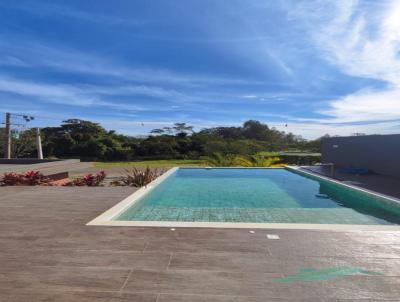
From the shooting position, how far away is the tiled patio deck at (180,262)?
6.94 feet

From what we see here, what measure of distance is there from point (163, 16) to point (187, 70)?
702cm

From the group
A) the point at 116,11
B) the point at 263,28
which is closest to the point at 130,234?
the point at 116,11

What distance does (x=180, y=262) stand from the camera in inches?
103

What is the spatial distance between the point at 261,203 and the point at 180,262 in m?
3.94

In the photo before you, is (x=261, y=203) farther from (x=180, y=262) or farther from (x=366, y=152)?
(x=366, y=152)

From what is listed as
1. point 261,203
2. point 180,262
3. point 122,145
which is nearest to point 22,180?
point 261,203

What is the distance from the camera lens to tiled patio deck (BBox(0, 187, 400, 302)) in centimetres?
212

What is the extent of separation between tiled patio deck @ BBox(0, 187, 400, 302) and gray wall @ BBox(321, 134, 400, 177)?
8407mm

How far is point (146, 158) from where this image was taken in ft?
91.3

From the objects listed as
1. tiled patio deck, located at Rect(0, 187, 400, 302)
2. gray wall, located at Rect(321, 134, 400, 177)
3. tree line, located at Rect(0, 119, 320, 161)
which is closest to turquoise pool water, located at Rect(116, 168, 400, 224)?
tiled patio deck, located at Rect(0, 187, 400, 302)

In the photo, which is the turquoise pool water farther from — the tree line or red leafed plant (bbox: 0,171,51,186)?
the tree line

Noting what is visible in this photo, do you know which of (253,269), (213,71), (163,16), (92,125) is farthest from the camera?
(92,125)

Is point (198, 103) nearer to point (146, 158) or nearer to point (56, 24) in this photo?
point (146, 158)

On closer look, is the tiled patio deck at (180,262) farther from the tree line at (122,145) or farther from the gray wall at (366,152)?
the tree line at (122,145)
